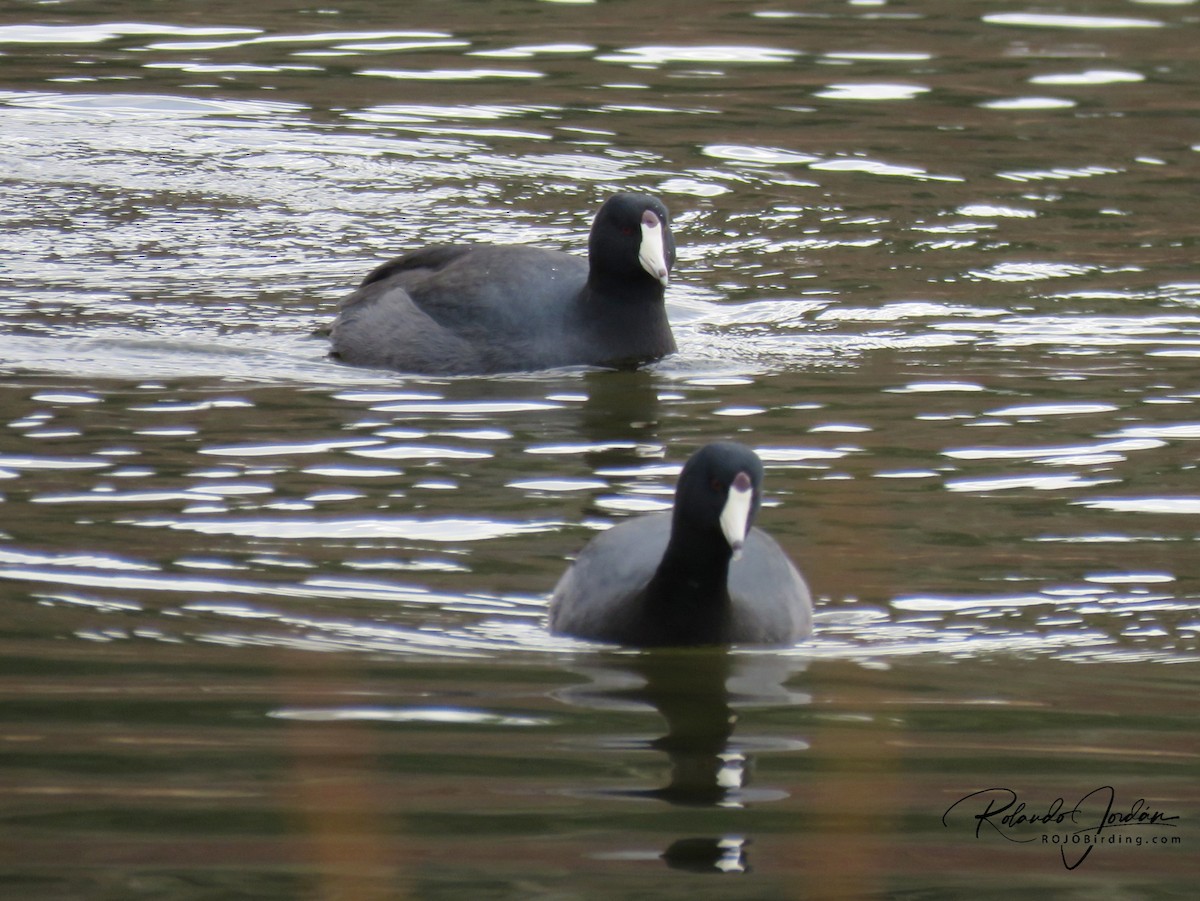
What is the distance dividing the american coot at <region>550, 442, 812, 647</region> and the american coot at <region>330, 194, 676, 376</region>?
4.00 metres

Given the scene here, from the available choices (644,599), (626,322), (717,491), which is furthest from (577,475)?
(626,322)

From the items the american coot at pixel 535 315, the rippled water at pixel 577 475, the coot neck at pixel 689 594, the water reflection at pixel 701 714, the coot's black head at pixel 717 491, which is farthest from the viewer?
the american coot at pixel 535 315

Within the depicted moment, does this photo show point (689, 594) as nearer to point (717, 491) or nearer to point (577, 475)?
point (717, 491)

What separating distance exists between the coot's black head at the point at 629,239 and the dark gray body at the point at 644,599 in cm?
400

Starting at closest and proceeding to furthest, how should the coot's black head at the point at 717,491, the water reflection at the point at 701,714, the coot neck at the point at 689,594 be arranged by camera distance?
the water reflection at the point at 701,714, the coot's black head at the point at 717,491, the coot neck at the point at 689,594

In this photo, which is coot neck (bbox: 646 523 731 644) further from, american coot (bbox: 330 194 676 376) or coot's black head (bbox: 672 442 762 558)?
american coot (bbox: 330 194 676 376)

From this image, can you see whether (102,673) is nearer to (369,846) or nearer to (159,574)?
(159,574)

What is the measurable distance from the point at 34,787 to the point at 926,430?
4939mm

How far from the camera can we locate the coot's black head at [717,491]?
22.4 ft

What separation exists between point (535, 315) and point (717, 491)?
463cm

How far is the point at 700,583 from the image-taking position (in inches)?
275
